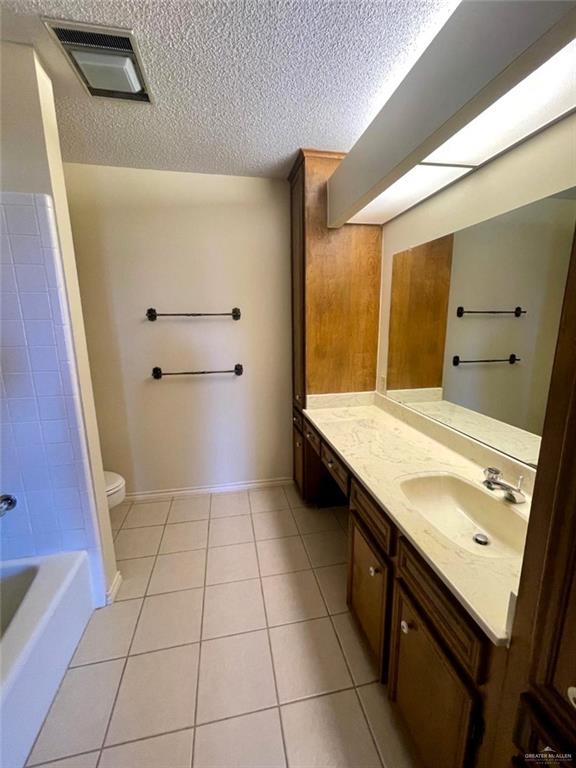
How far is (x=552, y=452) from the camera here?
21.0 inches

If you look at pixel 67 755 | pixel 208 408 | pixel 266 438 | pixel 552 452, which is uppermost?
pixel 552 452

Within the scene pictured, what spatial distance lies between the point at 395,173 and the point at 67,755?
7.77 feet

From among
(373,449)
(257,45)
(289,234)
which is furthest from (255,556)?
(257,45)

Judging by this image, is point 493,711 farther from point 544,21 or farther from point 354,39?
point 354,39

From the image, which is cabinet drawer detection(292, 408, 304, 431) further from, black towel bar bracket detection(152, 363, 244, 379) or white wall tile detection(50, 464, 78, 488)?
white wall tile detection(50, 464, 78, 488)

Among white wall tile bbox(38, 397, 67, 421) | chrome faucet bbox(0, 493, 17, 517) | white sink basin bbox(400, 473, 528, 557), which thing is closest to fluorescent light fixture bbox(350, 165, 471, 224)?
white sink basin bbox(400, 473, 528, 557)

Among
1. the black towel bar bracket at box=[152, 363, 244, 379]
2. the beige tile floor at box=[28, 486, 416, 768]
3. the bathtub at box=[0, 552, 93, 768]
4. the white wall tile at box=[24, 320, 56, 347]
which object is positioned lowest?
the beige tile floor at box=[28, 486, 416, 768]

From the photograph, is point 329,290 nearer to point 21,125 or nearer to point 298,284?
point 298,284

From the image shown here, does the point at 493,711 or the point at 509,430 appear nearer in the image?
the point at 493,711

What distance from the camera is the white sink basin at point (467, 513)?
42.3 inches

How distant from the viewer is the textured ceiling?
1076mm

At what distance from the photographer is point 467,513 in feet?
4.10

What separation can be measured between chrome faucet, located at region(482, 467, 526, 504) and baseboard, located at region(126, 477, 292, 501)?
1848mm

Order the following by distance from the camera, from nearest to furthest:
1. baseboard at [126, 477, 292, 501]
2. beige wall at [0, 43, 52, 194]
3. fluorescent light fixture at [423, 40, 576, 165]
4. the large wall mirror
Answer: fluorescent light fixture at [423, 40, 576, 165] < the large wall mirror < beige wall at [0, 43, 52, 194] < baseboard at [126, 477, 292, 501]
